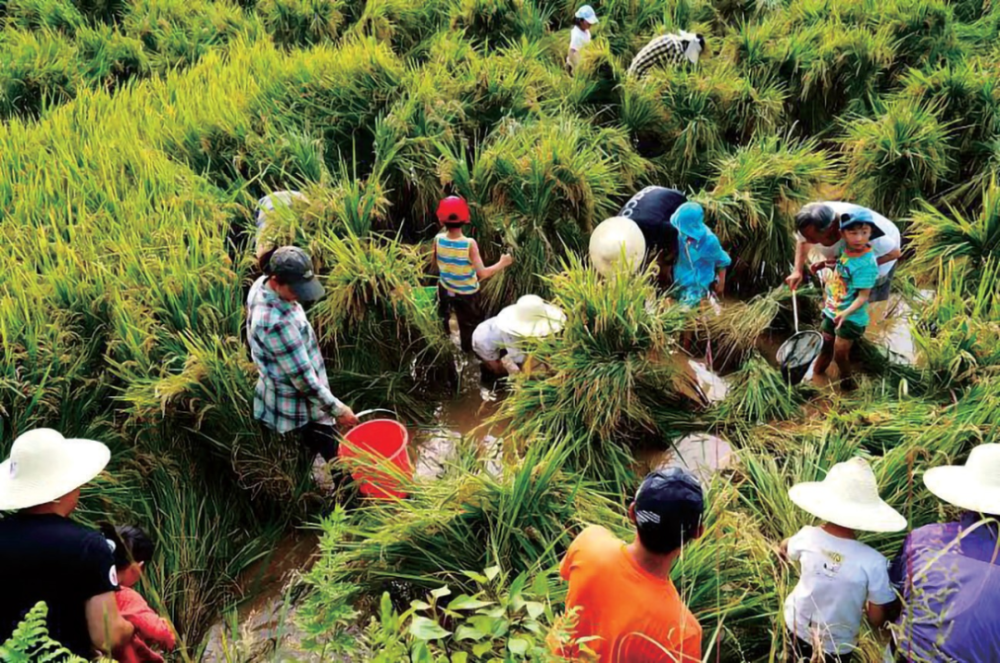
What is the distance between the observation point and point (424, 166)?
5266 millimetres

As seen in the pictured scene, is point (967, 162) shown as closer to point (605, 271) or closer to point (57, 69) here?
point (605, 271)

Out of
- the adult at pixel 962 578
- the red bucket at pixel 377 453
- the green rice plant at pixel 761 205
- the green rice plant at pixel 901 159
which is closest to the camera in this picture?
the adult at pixel 962 578

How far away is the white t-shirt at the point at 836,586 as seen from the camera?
2242mm

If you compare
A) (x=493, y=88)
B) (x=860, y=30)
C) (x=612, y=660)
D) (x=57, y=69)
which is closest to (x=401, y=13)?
(x=493, y=88)

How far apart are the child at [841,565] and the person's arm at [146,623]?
2.05 meters

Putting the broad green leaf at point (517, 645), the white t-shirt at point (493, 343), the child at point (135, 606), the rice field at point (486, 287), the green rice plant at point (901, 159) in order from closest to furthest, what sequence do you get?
the broad green leaf at point (517, 645) → the child at point (135, 606) → the rice field at point (486, 287) → the white t-shirt at point (493, 343) → the green rice plant at point (901, 159)

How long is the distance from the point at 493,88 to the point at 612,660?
4.86 metres

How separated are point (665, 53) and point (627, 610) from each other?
19.0ft

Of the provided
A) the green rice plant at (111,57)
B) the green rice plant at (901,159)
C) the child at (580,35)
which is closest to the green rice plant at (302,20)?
the green rice plant at (111,57)

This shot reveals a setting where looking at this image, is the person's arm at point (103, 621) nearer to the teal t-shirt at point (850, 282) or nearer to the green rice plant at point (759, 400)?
the green rice plant at point (759, 400)

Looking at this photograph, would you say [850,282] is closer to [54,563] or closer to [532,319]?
[532,319]

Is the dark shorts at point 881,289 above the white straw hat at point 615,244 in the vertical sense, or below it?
below

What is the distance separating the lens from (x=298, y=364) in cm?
310

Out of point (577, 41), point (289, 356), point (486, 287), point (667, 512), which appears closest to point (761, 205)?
point (486, 287)
